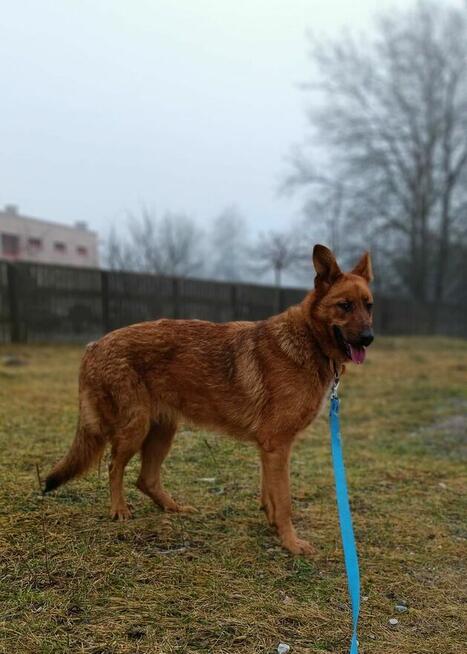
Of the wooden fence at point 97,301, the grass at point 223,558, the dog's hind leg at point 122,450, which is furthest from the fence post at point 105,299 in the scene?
the dog's hind leg at point 122,450

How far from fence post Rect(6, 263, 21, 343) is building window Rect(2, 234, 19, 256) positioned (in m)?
16.7

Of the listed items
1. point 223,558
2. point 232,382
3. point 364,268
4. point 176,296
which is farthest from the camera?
point 176,296

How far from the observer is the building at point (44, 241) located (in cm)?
2844

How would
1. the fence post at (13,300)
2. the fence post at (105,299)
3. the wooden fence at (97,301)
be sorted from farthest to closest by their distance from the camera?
the fence post at (105,299) → the wooden fence at (97,301) → the fence post at (13,300)

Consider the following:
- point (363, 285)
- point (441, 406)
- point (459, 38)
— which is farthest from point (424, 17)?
point (363, 285)

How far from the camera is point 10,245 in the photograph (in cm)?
2822

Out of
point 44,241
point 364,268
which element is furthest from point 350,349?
point 44,241

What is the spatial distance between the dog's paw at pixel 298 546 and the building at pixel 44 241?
23.0m

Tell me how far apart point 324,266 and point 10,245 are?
2765 centimetres

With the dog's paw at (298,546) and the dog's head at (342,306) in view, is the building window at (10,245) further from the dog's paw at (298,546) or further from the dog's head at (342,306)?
the dog's paw at (298,546)

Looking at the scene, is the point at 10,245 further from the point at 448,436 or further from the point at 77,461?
the point at 77,461

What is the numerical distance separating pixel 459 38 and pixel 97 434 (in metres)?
39.1

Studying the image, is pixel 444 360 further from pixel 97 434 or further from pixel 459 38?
pixel 459 38

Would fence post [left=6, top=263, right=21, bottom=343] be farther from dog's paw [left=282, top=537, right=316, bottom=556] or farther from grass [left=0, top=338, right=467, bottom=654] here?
dog's paw [left=282, top=537, right=316, bottom=556]
